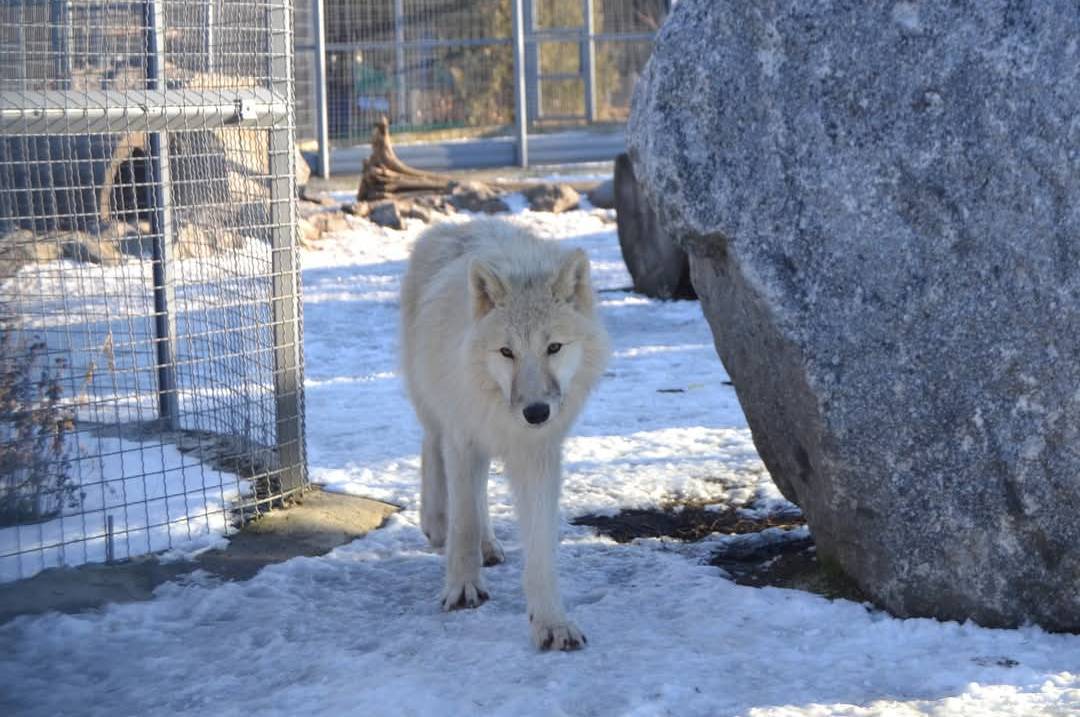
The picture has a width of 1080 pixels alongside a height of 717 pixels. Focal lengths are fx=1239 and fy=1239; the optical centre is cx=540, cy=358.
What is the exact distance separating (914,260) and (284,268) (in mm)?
2896

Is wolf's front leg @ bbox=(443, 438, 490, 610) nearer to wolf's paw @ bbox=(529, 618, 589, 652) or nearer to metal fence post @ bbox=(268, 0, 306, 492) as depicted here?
wolf's paw @ bbox=(529, 618, 589, 652)

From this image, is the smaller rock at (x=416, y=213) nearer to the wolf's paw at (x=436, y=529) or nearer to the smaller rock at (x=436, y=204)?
the smaller rock at (x=436, y=204)

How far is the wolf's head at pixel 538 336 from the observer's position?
4047 mm

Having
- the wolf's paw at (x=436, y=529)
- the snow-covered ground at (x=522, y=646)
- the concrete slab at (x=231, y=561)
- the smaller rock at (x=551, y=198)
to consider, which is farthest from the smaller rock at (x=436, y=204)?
the wolf's paw at (x=436, y=529)

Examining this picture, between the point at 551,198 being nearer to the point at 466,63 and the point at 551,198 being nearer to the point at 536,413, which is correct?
the point at 466,63

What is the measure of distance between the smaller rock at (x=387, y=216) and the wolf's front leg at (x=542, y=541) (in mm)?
10145

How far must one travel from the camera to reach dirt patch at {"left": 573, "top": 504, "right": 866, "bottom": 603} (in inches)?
177

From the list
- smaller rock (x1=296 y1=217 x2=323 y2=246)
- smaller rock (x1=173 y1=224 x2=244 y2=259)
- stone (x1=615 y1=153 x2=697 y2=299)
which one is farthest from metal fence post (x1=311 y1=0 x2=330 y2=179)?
smaller rock (x1=173 y1=224 x2=244 y2=259)

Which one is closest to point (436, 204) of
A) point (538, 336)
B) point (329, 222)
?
point (329, 222)

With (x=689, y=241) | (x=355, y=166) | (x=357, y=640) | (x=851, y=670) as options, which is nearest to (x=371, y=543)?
(x=357, y=640)

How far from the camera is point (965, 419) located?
3961mm

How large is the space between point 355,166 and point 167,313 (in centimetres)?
1407

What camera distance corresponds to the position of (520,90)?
19719mm

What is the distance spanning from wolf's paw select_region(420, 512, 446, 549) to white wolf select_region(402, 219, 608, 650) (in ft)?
0.98
